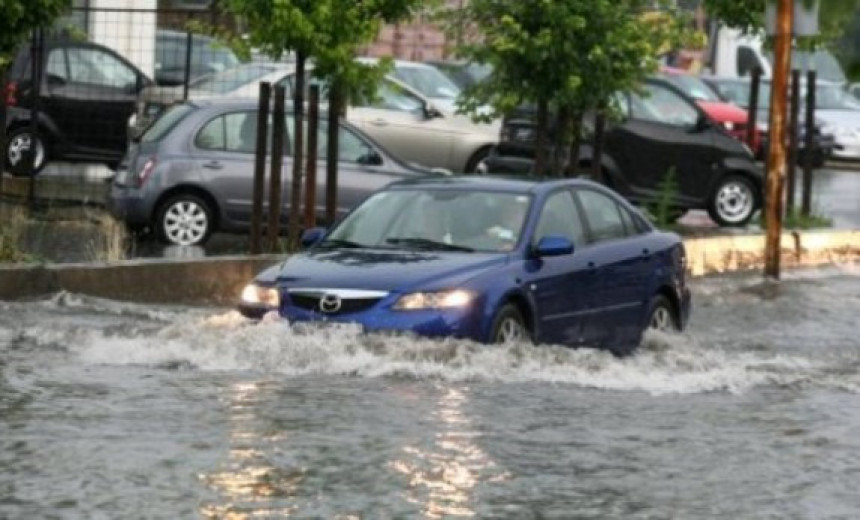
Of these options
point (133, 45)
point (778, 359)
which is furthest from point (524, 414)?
point (133, 45)

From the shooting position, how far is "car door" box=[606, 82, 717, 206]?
26.9 m

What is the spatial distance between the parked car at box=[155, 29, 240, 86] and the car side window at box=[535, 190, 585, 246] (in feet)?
50.4

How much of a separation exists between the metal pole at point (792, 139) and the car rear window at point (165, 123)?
8496mm

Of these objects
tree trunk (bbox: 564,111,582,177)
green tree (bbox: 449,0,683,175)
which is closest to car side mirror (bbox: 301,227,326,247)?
green tree (bbox: 449,0,683,175)

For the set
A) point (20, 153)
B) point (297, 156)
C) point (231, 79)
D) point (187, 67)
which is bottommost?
point (20, 153)

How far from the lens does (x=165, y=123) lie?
2238cm

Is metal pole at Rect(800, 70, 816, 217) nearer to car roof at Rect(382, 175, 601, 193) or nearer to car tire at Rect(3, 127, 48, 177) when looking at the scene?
car tire at Rect(3, 127, 48, 177)

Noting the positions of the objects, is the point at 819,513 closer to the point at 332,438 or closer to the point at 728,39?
the point at 332,438

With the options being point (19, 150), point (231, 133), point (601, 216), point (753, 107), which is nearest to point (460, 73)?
point (753, 107)

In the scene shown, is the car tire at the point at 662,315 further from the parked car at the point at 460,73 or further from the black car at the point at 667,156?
the parked car at the point at 460,73

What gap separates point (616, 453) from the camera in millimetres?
11000

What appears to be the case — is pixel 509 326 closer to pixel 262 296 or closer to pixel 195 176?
pixel 262 296

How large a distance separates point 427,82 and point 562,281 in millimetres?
18300

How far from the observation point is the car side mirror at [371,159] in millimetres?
22969
